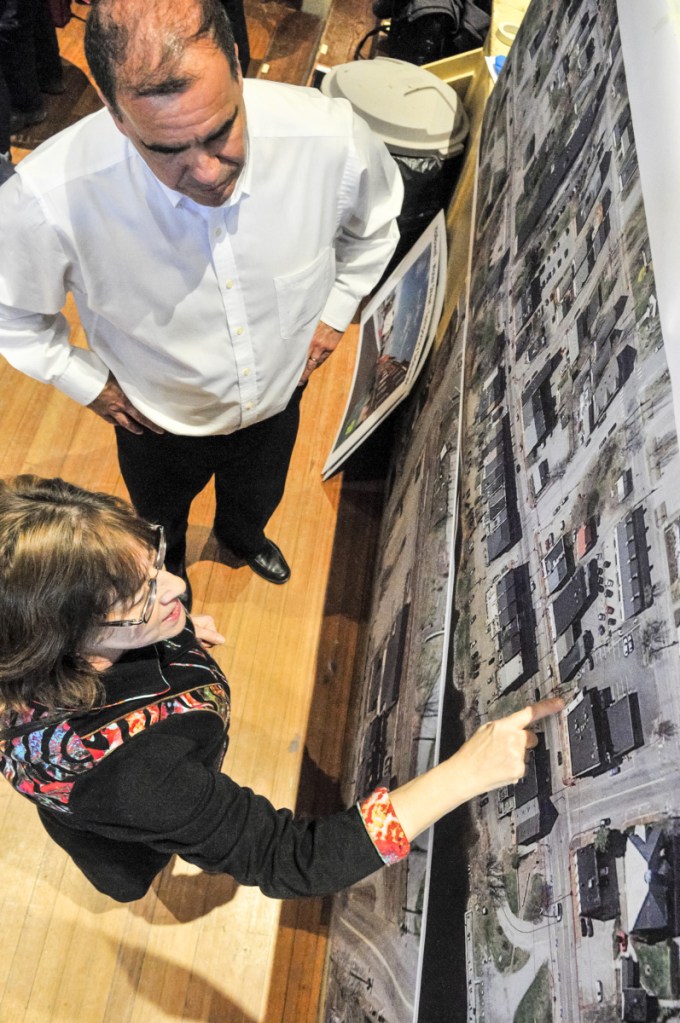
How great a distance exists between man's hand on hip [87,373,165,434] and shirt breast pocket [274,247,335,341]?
0.36m

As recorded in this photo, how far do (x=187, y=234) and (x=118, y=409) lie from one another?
0.46m

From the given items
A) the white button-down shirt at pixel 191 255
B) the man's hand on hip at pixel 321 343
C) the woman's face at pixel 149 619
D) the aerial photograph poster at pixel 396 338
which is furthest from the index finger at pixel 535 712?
the aerial photograph poster at pixel 396 338

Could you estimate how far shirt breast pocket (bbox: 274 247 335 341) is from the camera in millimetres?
1425

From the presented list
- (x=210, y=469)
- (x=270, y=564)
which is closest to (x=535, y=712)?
(x=210, y=469)

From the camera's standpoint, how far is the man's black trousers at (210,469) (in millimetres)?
1773

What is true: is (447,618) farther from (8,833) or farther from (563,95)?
(8,833)

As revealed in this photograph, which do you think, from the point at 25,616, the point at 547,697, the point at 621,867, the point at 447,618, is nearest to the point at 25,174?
the point at 25,616

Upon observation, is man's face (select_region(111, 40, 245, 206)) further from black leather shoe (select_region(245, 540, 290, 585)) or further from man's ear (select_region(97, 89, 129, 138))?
black leather shoe (select_region(245, 540, 290, 585))

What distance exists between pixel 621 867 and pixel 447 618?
0.64 m

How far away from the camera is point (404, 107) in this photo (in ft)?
8.21

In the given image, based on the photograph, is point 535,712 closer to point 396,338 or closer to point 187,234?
point 187,234

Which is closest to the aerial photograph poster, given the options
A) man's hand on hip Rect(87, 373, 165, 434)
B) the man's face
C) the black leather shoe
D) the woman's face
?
the black leather shoe

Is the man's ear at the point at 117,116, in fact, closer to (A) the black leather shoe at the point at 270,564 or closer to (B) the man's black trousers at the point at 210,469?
(B) the man's black trousers at the point at 210,469

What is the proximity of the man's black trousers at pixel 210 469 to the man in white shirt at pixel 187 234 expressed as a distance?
2 cm
